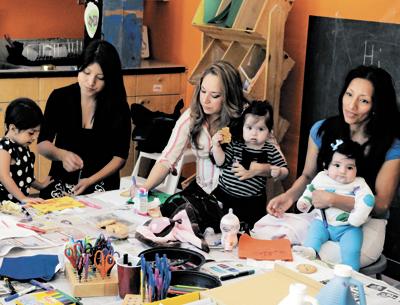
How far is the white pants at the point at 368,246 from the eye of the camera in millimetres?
2779

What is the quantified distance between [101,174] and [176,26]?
2.33 m

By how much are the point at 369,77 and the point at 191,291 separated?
135 centimetres

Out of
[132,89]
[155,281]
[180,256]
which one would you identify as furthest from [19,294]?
[132,89]

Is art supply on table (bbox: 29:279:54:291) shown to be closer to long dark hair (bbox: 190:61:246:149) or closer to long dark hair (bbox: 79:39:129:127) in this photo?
long dark hair (bbox: 190:61:246:149)

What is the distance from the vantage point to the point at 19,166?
3260mm

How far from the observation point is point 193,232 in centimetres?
247

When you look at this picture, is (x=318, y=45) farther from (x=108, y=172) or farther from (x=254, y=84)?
(x=108, y=172)

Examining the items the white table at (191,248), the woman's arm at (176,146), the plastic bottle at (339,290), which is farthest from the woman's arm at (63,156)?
Answer: the plastic bottle at (339,290)

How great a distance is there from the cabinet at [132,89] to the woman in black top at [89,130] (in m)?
1.31

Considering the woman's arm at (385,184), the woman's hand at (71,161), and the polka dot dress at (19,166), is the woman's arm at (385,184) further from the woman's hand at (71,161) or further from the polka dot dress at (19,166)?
the polka dot dress at (19,166)

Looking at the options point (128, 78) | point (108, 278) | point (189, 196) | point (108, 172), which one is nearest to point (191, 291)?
point (108, 278)

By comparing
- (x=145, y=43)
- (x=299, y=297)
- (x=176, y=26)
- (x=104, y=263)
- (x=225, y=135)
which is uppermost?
(x=176, y=26)

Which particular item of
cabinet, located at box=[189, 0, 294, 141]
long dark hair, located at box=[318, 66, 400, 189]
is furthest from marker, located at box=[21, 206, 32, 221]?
cabinet, located at box=[189, 0, 294, 141]

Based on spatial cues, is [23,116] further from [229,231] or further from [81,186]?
[229,231]
